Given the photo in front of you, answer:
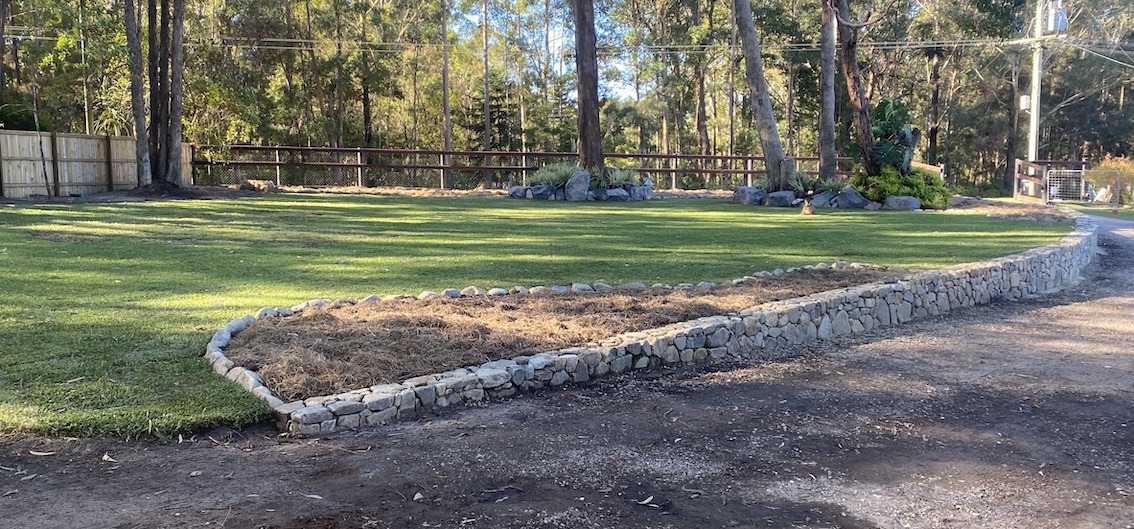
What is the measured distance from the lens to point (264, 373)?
15.4ft

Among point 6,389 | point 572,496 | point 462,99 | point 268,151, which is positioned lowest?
point 572,496

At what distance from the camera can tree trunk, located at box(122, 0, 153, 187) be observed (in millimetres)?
20906

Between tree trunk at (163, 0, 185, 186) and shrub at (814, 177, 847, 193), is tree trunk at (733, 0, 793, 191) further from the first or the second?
tree trunk at (163, 0, 185, 186)

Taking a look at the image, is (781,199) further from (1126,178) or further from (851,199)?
(1126,178)

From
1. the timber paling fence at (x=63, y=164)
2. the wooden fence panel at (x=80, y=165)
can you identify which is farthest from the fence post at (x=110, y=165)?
the wooden fence panel at (x=80, y=165)

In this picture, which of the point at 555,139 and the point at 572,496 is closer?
the point at 572,496

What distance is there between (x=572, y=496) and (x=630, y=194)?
62.7ft

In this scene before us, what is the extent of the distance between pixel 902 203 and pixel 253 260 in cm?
1542

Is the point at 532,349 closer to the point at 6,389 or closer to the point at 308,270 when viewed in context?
the point at 6,389

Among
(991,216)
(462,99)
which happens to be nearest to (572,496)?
(991,216)

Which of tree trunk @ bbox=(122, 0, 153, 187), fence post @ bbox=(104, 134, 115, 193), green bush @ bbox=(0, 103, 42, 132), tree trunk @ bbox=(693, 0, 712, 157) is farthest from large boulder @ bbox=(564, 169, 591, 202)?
tree trunk @ bbox=(693, 0, 712, 157)

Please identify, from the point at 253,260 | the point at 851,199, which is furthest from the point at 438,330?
the point at 851,199

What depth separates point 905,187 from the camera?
19.8 metres

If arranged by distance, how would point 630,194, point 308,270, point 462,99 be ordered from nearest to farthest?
1. point 308,270
2. point 630,194
3. point 462,99
